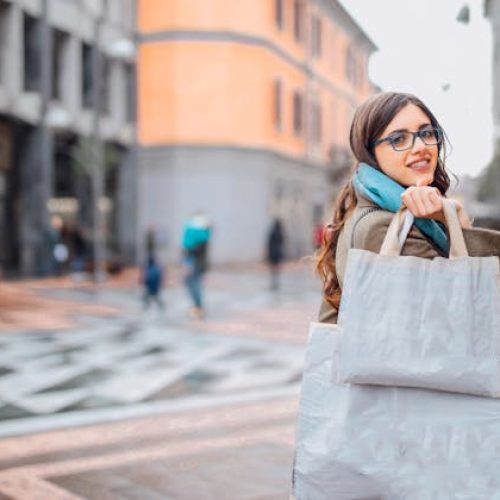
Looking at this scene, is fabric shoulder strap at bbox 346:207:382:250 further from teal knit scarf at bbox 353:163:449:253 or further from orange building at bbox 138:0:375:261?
orange building at bbox 138:0:375:261

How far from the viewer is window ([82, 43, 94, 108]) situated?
24281mm

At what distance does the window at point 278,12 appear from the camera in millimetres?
30906

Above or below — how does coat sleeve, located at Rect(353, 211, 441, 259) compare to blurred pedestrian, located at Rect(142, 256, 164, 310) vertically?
above

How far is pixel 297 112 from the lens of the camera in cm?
3369

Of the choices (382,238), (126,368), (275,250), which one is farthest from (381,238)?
(275,250)

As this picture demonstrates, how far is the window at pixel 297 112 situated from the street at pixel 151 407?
21305mm

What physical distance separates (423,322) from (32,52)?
20.8 meters

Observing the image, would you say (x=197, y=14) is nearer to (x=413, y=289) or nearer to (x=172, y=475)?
(x=172, y=475)

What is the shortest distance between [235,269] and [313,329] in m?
25.0

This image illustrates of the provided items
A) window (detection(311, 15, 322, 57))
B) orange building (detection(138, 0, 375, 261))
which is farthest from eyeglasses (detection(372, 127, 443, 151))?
window (detection(311, 15, 322, 57))

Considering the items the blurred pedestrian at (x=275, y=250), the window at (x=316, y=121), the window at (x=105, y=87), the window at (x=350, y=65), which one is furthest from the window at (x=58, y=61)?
the window at (x=350, y=65)

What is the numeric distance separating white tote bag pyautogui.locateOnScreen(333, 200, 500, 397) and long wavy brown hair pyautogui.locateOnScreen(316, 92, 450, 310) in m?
0.39

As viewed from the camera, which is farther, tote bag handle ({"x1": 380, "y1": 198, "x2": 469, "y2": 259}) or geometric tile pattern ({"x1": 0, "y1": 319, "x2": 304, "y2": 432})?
geometric tile pattern ({"x1": 0, "y1": 319, "x2": 304, "y2": 432})

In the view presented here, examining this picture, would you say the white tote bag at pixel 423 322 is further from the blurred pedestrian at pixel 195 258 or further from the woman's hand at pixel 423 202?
the blurred pedestrian at pixel 195 258
